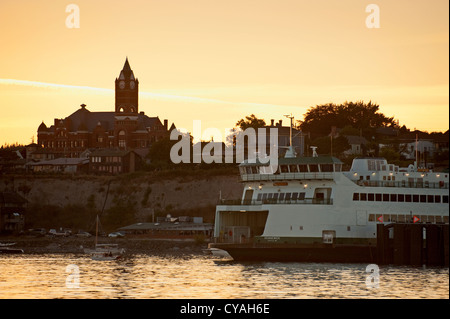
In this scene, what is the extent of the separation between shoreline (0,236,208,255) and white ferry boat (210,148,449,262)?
2173cm

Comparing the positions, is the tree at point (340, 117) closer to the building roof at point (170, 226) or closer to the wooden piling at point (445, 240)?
the building roof at point (170, 226)

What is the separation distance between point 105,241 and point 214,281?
2316 inches

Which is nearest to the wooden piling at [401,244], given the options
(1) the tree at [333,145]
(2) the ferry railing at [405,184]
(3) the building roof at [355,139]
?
(2) the ferry railing at [405,184]

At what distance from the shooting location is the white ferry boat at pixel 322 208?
7794cm

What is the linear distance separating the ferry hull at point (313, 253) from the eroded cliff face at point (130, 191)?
6596 centimetres

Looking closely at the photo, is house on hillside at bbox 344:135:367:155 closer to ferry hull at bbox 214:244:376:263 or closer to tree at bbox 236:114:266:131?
tree at bbox 236:114:266:131

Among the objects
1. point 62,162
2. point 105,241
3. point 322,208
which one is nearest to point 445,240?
point 322,208

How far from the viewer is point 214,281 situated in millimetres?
66438

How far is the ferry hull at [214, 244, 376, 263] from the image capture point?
7712 cm

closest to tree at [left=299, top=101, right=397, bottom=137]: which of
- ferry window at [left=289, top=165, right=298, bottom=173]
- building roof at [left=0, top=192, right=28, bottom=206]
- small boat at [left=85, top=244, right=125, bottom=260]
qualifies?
building roof at [left=0, top=192, right=28, bottom=206]

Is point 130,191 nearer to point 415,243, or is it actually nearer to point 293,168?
point 293,168
